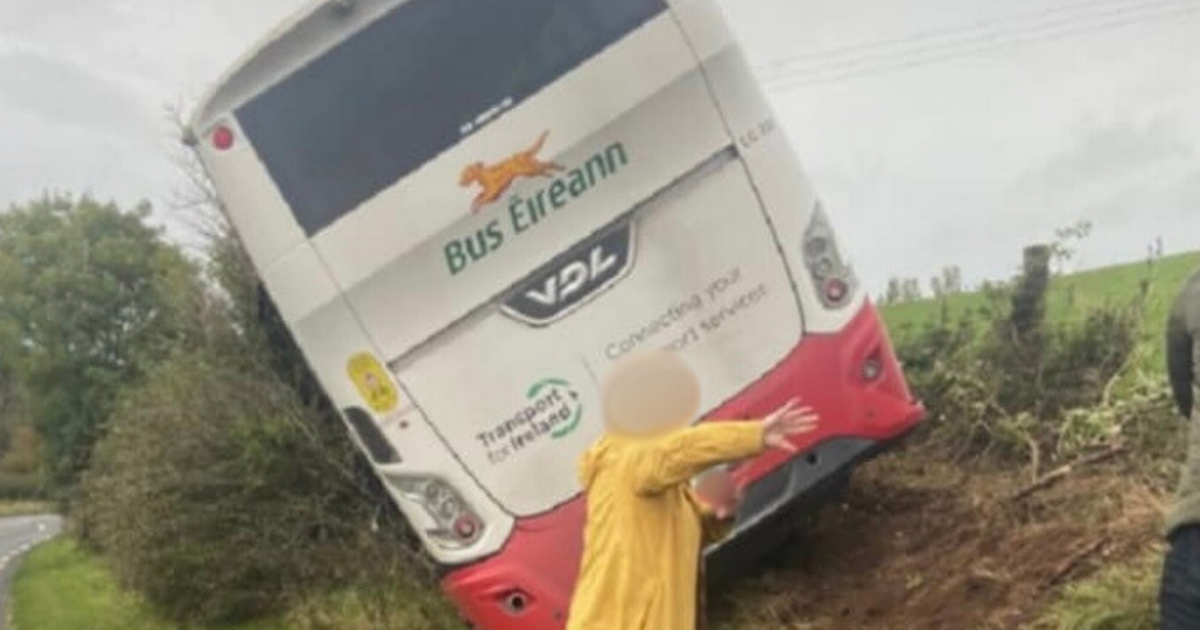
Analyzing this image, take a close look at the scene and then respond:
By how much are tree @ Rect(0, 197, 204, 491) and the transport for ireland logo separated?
99.6 ft

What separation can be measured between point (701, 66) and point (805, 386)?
1.49 meters

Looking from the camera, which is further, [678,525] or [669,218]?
[669,218]

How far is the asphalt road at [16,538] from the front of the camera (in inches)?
1309

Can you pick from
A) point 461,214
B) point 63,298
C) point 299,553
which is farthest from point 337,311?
point 63,298

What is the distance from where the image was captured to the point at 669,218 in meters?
7.43

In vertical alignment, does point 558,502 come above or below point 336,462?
above

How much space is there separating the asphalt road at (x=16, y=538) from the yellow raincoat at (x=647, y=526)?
20596 millimetres

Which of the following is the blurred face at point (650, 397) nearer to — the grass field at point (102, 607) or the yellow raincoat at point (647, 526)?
the yellow raincoat at point (647, 526)

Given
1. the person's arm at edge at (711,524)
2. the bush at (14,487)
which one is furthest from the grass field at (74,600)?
the bush at (14,487)

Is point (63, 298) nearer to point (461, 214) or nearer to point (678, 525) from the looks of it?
point (461, 214)

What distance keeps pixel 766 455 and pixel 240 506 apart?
7637mm

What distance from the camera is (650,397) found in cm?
454

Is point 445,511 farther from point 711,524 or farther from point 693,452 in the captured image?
point 693,452

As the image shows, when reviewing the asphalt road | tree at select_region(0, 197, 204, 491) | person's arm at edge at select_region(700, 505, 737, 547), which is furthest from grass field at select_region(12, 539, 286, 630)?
person's arm at edge at select_region(700, 505, 737, 547)
